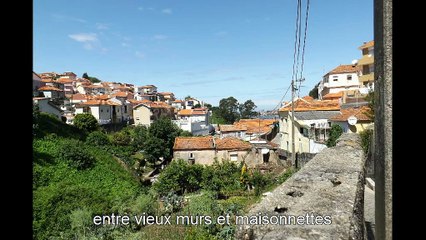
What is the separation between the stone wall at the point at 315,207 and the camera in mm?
2432

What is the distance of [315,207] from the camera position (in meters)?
3.04

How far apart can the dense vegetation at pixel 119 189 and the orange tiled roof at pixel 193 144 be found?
4100mm

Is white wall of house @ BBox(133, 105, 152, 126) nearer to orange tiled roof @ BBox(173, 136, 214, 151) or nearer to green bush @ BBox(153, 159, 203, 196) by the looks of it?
orange tiled roof @ BBox(173, 136, 214, 151)

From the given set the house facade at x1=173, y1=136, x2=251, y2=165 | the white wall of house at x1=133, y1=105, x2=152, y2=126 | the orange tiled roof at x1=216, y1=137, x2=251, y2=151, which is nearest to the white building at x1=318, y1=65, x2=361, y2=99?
the orange tiled roof at x1=216, y1=137, x2=251, y2=151

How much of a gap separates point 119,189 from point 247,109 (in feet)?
236

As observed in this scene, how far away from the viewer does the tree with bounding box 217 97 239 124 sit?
7831 cm

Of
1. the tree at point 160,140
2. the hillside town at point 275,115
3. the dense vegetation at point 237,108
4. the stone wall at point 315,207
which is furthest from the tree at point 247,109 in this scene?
the stone wall at point 315,207

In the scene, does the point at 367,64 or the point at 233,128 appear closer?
the point at 367,64

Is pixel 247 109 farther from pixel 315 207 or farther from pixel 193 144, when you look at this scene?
pixel 315 207

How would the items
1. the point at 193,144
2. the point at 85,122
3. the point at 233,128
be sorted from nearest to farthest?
the point at 193,144, the point at 85,122, the point at 233,128

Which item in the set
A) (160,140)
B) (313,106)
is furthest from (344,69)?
(160,140)
